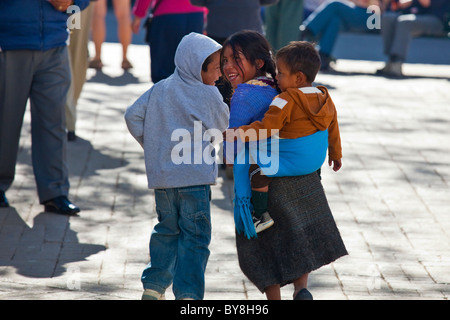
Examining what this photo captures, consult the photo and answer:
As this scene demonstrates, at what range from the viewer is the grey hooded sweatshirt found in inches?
169

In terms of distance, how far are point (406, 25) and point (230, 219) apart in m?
7.44

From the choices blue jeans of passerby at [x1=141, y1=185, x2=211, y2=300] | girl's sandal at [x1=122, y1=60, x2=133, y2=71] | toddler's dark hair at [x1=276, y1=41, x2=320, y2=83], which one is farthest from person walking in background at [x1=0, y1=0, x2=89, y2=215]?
girl's sandal at [x1=122, y1=60, x2=133, y2=71]

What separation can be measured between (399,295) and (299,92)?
55.8 inches

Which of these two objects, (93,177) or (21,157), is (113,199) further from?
(21,157)

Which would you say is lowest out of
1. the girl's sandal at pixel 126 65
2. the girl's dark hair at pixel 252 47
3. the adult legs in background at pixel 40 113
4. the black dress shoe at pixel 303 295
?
the girl's sandal at pixel 126 65

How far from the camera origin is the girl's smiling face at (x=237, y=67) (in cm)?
423

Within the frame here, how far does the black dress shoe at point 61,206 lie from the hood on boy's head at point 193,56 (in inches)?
92.8

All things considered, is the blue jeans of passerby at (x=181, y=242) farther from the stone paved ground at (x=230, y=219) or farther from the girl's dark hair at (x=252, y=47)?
the girl's dark hair at (x=252, y=47)

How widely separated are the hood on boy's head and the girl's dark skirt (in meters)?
0.66

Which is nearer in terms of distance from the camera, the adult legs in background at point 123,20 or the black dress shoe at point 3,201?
the black dress shoe at point 3,201

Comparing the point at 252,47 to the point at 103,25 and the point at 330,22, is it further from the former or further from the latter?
the point at 330,22

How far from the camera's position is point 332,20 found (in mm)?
12984

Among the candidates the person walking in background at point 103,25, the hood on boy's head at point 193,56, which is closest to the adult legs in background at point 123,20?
the person walking in background at point 103,25

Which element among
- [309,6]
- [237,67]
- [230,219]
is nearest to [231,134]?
[237,67]
